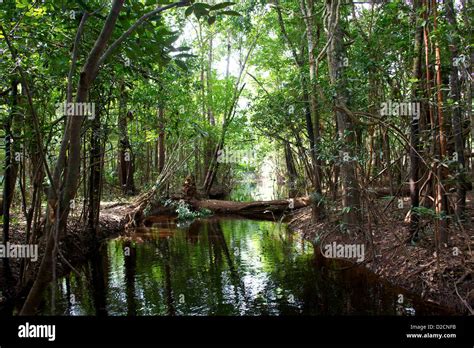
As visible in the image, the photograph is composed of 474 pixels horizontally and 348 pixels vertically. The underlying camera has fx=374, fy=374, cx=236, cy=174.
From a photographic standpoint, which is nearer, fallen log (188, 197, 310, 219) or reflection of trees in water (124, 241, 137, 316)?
reflection of trees in water (124, 241, 137, 316)

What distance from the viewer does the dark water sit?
590cm

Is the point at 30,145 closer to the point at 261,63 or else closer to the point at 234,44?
the point at 261,63

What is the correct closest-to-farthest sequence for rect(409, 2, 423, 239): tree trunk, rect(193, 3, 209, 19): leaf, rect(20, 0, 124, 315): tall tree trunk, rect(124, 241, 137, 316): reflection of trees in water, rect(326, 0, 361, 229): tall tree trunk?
rect(20, 0, 124, 315): tall tree trunk, rect(193, 3, 209, 19): leaf, rect(124, 241, 137, 316): reflection of trees in water, rect(409, 2, 423, 239): tree trunk, rect(326, 0, 361, 229): tall tree trunk

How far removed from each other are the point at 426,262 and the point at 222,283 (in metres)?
3.65

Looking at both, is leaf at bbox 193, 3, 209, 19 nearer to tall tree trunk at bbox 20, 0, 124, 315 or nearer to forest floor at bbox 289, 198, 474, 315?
tall tree trunk at bbox 20, 0, 124, 315

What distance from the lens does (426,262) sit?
6.38 metres

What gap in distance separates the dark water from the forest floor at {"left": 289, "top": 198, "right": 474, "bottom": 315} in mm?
231

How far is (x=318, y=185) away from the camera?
36.4 feet

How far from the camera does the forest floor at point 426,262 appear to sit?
5.43 meters

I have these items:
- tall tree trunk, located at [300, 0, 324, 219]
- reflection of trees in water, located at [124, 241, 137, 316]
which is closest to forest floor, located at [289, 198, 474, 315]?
tall tree trunk, located at [300, 0, 324, 219]

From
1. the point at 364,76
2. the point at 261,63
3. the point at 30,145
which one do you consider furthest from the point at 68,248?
the point at 261,63

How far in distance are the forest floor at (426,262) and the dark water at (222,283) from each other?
231 mm

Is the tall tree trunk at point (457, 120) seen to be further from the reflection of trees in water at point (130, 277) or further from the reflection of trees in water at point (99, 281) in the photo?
the reflection of trees in water at point (99, 281)

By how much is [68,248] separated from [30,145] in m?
3.77
